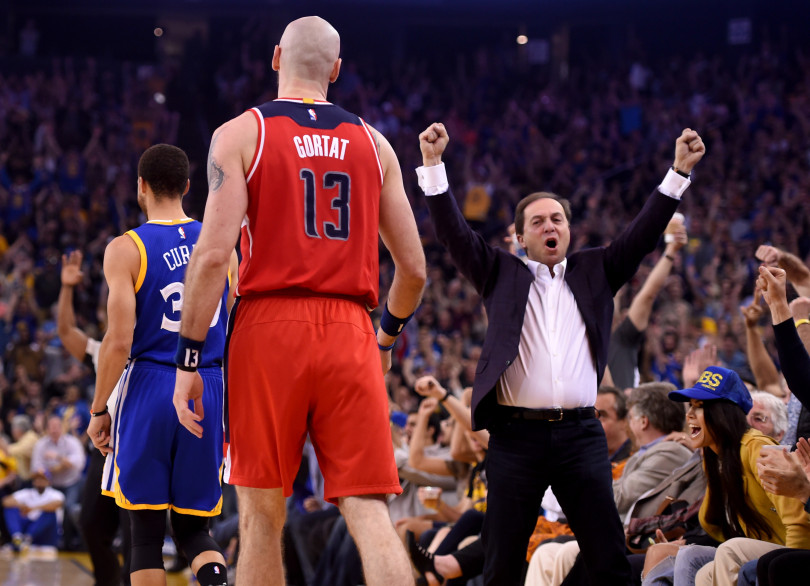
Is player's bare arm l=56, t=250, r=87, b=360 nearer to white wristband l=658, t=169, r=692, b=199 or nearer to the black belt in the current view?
the black belt

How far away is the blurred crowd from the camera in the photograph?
13305 millimetres

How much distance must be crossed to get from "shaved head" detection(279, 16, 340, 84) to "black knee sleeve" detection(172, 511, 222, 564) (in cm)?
209

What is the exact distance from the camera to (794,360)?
14.0 ft

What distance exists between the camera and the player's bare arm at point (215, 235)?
3316 mm

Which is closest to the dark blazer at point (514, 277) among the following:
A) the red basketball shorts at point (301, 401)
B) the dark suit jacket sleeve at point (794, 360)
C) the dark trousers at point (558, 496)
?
the dark trousers at point (558, 496)

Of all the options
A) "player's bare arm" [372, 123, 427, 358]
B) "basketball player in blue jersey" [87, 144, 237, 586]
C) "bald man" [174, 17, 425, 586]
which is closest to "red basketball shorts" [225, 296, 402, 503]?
"bald man" [174, 17, 425, 586]

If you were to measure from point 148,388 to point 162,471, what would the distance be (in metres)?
0.39

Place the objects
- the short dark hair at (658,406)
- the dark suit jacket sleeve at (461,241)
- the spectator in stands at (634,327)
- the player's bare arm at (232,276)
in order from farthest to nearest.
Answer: the spectator in stands at (634,327) → the short dark hair at (658,406) → the player's bare arm at (232,276) → the dark suit jacket sleeve at (461,241)

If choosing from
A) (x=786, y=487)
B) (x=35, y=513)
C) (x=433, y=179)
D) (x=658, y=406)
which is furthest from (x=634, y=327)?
(x=35, y=513)

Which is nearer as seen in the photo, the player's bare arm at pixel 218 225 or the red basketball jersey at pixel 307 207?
the player's bare arm at pixel 218 225

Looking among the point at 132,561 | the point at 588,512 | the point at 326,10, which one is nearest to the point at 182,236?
the point at 132,561

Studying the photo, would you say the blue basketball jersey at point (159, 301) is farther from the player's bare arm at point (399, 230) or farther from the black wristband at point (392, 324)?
the player's bare arm at point (399, 230)

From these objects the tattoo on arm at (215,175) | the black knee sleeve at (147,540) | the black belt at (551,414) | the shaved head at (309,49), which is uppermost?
the shaved head at (309,49)

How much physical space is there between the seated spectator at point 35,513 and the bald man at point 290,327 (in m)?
9.32
